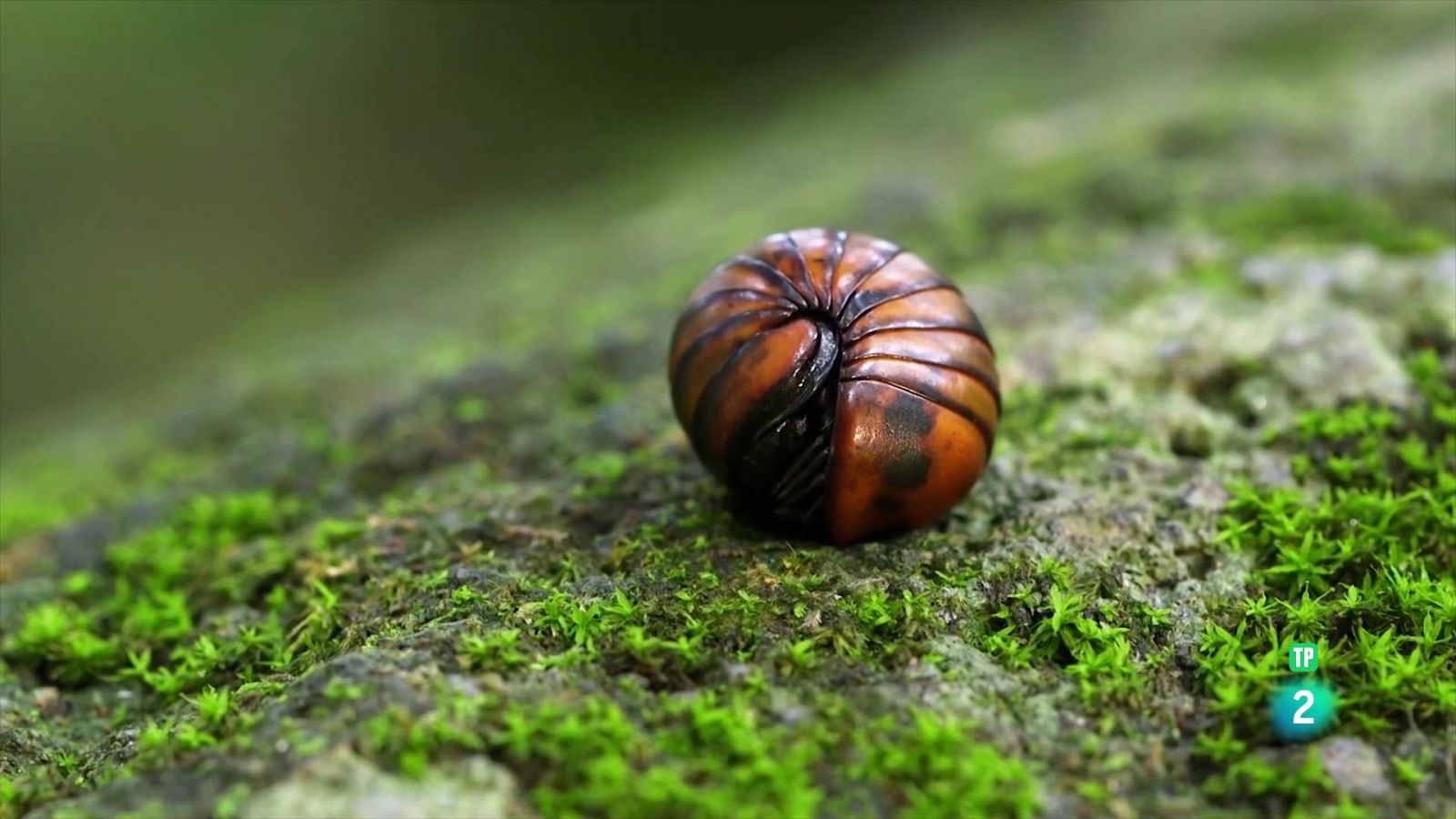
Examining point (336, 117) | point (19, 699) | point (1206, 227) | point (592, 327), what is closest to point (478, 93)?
point (336, 117)

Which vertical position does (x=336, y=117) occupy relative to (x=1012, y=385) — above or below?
above

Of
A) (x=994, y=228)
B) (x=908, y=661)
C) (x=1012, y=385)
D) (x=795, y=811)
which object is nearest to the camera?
(x=795, y=811)

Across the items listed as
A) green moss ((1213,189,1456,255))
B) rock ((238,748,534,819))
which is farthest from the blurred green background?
rock ((238,748,534,819))

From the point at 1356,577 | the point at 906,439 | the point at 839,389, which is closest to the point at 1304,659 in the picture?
the point at 1356,577

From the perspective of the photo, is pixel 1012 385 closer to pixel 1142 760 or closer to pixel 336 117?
pixel 1142 760

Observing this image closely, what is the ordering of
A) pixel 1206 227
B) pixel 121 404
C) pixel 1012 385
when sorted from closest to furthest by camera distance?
pixel 1012 385 < pixel 1206 227 < pixel 121 404

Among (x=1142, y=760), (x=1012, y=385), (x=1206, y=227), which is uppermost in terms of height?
(x=1206, y=227)

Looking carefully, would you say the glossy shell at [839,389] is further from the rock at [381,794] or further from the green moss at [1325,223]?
the green moss at [1325,223]

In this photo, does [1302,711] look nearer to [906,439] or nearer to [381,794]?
[906,439]
